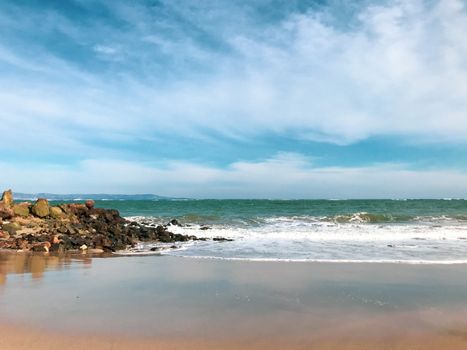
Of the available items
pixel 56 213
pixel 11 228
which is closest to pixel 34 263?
pixel 11 228

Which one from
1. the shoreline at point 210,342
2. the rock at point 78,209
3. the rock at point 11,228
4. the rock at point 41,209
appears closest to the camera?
the shoreline at point 210,342

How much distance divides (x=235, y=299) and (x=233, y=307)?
0.53 meters

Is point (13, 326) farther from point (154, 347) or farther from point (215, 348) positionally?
point (215, 348)

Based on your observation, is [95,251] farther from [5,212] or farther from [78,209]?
[78,209]

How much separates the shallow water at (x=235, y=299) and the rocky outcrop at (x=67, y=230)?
13.9ft

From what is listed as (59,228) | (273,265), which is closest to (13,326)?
(273,265)

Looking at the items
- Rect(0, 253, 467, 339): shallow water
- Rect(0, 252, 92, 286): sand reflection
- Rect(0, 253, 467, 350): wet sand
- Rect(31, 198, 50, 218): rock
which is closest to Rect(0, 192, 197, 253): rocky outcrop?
Rect(31, 198, 50, 218): rock

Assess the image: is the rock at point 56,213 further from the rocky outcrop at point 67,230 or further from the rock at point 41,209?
the rock at point 41,209

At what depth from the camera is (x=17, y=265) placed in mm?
10742

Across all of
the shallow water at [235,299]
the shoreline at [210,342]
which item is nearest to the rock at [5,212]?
the shallow water at [235,299]

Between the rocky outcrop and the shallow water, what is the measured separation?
167 inches

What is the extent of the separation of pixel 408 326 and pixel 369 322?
0.52m

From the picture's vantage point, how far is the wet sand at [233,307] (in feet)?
17.3

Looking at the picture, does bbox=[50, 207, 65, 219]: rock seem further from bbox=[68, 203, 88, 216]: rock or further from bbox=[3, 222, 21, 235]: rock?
bbox=[3, 222, 21, 235]: rock
